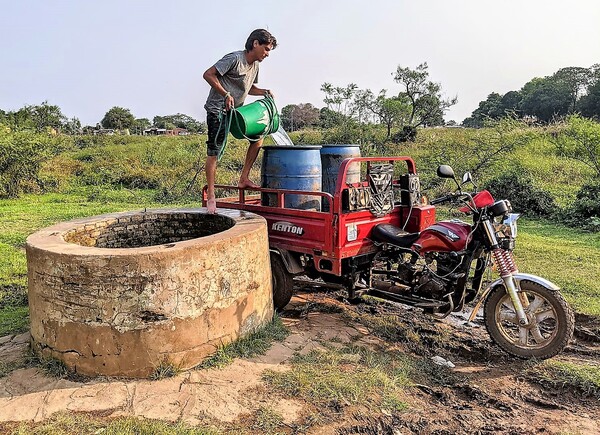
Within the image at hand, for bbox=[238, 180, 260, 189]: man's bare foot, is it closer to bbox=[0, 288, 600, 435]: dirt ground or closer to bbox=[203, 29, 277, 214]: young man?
bbox=[203, 29, 277, 214]: young man

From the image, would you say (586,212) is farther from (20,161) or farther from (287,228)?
(20,161)

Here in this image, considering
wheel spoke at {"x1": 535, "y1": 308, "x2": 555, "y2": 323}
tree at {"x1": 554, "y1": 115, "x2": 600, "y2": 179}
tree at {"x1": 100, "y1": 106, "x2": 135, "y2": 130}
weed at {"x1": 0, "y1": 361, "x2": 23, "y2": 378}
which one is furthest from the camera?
tree at {"x1": 100, "y1": 106, "x2": 135, "y2": 130}

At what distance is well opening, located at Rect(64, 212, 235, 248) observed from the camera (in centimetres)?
499

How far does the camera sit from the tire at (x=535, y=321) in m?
3.72

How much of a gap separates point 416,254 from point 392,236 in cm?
28

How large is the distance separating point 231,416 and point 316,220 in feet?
6.40

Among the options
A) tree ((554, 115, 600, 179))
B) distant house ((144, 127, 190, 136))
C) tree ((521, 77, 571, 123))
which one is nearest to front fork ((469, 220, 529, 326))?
tree ((554, 115, 600, 179))

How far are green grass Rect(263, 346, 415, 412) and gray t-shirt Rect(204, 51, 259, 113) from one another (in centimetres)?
259

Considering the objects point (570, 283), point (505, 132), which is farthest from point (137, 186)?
point (570, 283)

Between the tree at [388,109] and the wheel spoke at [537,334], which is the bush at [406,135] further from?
the wheel spoke at [537,334]

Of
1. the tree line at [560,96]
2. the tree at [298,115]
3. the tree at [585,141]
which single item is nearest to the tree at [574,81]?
the tree line at [560,96]

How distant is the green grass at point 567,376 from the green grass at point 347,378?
0.94 metres

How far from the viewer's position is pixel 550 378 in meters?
3.68

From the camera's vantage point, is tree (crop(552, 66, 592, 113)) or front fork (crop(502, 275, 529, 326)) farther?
tree (crop(552, 66, 592, 113))
